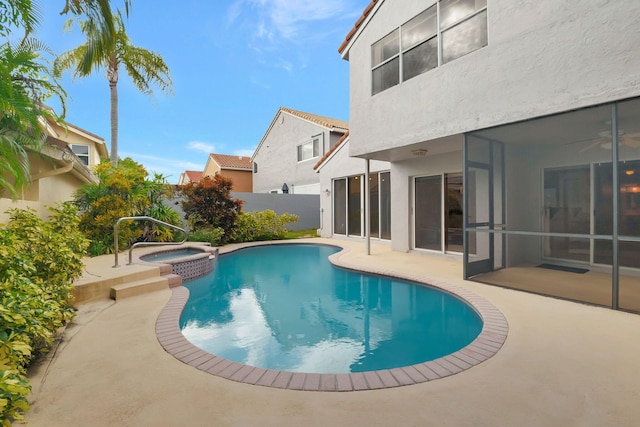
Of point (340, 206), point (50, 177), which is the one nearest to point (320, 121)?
point (340, 206)

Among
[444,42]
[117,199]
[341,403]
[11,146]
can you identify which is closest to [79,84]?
[117,199]

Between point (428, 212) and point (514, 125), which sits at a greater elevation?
point (514, 125)

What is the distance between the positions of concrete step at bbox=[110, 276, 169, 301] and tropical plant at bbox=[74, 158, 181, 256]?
4851mm

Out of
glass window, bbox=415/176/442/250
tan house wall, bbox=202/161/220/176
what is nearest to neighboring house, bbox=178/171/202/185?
tan house wall, bbox=202/161/220/176

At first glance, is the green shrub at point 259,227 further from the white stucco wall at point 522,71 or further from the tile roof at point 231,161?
the tile roof at point 231,161

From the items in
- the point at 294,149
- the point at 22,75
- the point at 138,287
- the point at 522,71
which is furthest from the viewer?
the point at 294,149

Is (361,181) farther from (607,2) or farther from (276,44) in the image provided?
(276,44)

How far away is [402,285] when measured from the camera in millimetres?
7805

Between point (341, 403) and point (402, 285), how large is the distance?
5228 mm

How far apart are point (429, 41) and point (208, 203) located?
10.7 m

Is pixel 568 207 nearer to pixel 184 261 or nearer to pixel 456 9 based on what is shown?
pixel 456 9

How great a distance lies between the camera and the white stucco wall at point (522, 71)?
521cm

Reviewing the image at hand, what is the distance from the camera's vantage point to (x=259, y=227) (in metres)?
16.4

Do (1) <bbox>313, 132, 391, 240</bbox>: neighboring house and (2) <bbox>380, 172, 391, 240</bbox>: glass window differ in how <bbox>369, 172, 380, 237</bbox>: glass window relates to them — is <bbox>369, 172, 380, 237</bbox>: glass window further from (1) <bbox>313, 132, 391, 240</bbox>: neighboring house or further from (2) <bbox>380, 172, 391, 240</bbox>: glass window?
(2) <bbox>380, 172, 391, 240</bbox>: glass window
